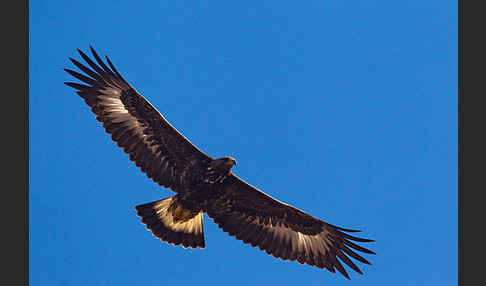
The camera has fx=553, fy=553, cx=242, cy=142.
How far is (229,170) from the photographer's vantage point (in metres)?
9.56

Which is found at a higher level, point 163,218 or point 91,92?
point 91,92

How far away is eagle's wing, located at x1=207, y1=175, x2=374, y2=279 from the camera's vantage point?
1016 cm

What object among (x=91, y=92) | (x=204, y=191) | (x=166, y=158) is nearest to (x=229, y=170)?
(x=204, y=191)

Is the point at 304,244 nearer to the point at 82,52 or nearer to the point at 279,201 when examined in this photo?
the point at 279,201

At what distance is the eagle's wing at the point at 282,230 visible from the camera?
400 inches

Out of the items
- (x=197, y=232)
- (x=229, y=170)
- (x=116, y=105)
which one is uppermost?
(x=116, y=105)

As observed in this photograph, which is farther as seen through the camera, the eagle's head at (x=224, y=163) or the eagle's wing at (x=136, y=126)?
the eagle's wing at (x=136, y=126)

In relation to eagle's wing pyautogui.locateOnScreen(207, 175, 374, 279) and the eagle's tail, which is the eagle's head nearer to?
eagle's wing pyautogui.locateOnScreen(207, 175, 374, 279)

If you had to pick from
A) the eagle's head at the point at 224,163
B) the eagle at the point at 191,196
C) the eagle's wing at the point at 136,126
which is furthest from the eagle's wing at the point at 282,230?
the eagle's wing at the point at 136,126

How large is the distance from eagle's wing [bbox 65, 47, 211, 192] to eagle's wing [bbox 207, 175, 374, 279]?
1.01 m

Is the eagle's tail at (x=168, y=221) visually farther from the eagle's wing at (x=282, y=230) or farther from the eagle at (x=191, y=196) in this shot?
the eagle's wing at (x=282, y=230)

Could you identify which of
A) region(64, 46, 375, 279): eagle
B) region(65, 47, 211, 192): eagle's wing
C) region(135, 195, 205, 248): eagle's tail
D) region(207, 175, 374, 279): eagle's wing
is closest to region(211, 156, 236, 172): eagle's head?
region(64, 46, 375, 279): eagle

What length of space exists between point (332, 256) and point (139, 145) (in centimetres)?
411

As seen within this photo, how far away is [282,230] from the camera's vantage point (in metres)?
10.4
